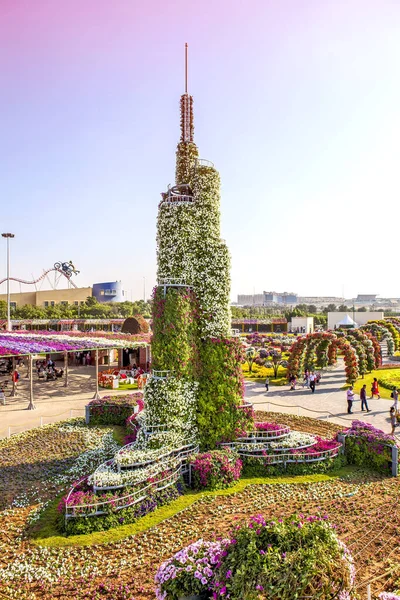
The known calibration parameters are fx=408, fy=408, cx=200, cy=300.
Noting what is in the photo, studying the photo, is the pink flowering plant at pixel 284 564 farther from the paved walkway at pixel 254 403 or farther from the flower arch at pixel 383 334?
the flower arch at pixel 383 334

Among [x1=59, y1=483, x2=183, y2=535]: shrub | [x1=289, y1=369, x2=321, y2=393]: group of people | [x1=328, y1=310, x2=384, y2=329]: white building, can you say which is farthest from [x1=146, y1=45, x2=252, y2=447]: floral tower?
[x1=328, y1=310, x2=384, y2=329]: white building

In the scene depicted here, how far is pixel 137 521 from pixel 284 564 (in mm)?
6235

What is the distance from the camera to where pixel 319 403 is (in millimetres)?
23828

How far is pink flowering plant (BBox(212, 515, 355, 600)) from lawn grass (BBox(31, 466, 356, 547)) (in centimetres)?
499

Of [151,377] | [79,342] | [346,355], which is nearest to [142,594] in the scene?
[151,377]

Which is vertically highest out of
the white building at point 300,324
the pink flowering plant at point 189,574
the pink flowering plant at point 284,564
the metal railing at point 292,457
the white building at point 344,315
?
the white building at point 344,315

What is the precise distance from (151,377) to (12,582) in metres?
7.02

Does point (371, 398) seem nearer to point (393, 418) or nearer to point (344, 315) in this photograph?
point (393, 418)

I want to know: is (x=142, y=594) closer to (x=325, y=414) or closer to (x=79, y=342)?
(x=325, y=414)

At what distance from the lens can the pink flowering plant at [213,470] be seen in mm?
12664

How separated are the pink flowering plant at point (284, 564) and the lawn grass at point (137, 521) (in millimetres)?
4991

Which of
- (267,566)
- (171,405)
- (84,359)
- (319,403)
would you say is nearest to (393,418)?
(319,403)

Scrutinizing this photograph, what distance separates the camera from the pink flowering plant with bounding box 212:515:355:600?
221 inches

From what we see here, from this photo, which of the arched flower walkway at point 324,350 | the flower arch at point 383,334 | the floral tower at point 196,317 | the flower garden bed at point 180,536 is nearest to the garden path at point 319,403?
the arched flower walkway at point 324,350
